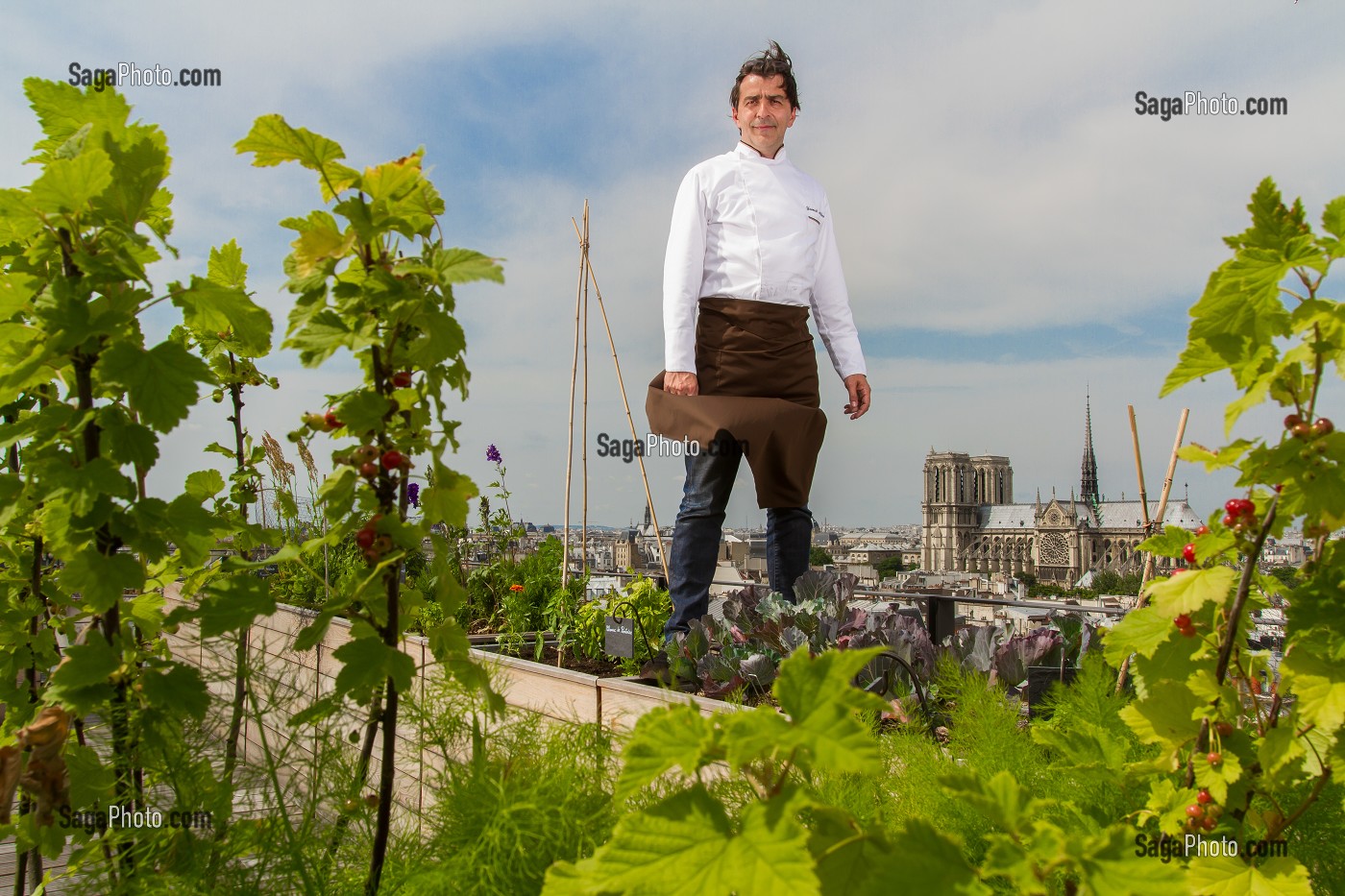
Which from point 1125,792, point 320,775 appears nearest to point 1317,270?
point 1125,792

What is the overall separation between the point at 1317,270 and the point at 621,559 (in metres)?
60.9

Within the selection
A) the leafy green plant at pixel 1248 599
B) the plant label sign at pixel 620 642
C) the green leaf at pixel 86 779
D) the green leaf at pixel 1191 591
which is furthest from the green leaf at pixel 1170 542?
the plant label sign at pixel 620 642

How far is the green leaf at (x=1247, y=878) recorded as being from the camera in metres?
0.87

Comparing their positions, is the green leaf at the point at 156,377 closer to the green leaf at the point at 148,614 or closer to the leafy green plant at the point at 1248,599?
the green leaf at the point at 148,614

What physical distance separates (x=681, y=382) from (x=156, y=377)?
2359 millimetres

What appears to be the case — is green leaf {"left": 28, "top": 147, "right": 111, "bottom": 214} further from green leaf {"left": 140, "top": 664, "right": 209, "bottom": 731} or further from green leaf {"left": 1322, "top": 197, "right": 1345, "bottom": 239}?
green leaf {"left": 1322, "top": 197, "right": 1345, "bottom": 239}

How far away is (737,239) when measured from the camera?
3.44 meters

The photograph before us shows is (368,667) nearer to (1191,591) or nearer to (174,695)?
(174,695)

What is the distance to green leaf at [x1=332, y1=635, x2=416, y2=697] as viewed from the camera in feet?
3.01

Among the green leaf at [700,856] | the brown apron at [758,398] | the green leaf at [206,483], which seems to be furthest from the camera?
the brown apron at [758,398]

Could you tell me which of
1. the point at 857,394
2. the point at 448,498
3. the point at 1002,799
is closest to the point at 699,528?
the point at 857,394

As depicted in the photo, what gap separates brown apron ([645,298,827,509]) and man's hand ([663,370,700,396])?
43 millimetres

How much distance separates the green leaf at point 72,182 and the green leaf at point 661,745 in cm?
83

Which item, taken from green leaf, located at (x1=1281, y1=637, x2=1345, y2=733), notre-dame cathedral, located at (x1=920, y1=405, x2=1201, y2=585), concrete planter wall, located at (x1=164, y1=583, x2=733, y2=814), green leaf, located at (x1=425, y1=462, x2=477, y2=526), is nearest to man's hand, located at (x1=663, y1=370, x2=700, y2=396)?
concrete planter wall, located at (x1=164, y1=583, x2=733, y2=814)
